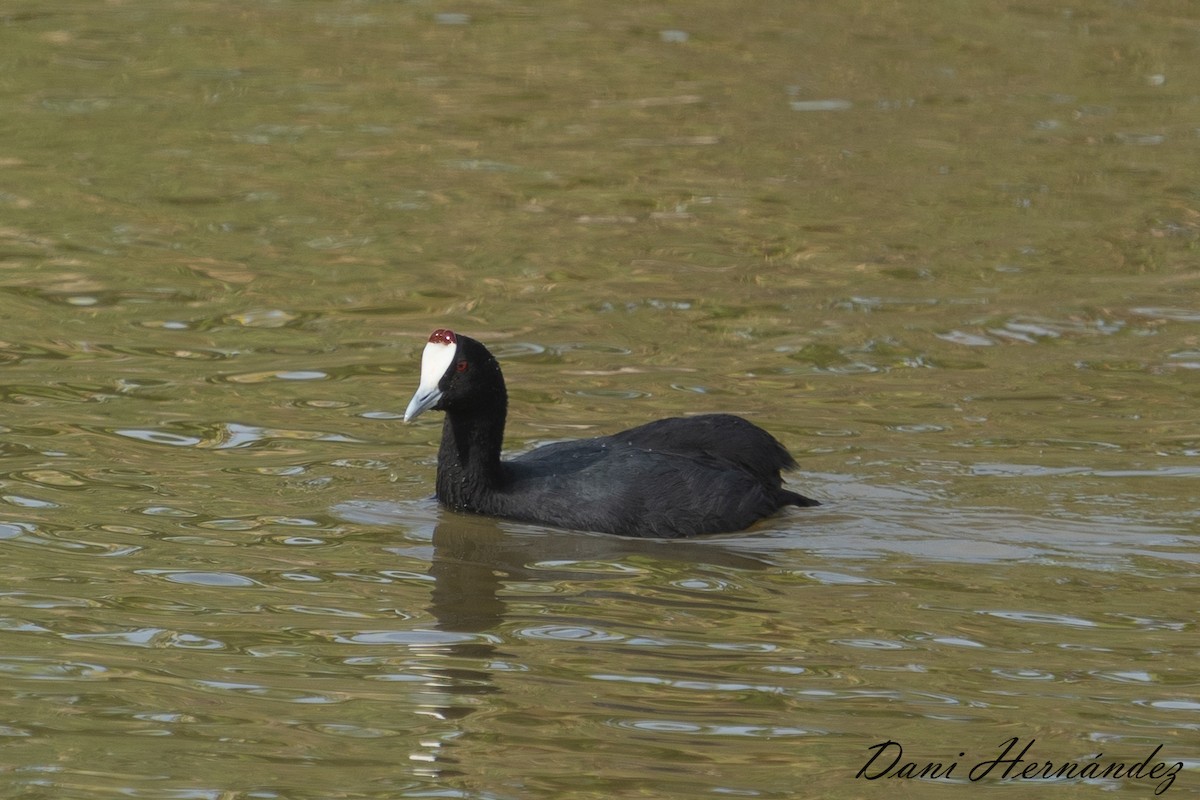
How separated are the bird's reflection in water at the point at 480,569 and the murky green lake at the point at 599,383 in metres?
0.03

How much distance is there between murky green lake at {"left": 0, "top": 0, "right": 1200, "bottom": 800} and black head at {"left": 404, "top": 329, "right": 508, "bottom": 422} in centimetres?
49

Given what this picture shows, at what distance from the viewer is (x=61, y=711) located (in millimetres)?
5676

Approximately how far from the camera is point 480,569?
7.44m

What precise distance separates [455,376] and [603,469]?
711mm

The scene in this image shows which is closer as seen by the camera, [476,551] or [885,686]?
[885,686]

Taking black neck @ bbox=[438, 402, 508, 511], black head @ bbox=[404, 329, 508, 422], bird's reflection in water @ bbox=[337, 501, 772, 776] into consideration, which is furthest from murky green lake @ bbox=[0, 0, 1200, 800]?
black head @ bbox=[404, 329, 508, 422]

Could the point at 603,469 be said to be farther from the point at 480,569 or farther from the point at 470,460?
the point at 480,569

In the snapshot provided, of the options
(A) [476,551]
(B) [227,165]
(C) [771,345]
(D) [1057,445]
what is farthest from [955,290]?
(B) [227,165]

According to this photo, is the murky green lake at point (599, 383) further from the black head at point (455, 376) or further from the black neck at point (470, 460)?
the black head at point (455, 376)

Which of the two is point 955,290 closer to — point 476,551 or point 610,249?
point 610,249

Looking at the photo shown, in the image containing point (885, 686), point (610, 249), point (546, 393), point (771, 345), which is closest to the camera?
point (885, 686)

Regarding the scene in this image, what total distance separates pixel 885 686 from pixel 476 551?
7.15 ft

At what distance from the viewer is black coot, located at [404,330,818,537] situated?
25.8ft

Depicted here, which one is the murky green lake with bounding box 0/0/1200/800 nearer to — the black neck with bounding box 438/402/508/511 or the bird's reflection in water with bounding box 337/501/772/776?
the bird's reflection in water with bounding box 337/501/772/776
